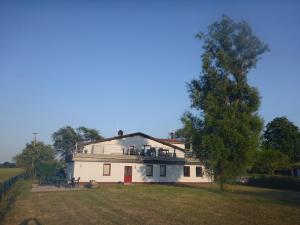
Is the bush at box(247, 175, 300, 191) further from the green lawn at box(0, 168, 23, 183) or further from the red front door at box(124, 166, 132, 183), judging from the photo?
the green lawn at box(0, 168, 23, 183)

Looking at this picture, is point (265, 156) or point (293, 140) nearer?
point (265, 156)

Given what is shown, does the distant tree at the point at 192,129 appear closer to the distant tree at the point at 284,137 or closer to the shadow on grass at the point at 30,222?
the shadow on grass at the point at 30,222

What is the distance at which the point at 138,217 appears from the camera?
15477 mm

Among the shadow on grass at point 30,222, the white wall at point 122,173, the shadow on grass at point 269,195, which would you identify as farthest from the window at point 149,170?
the shadow on grass at point 30,222

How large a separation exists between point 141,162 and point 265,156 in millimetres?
23449

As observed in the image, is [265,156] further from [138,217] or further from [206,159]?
[138,217]

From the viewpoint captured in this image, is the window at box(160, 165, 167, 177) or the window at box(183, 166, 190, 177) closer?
the window at box(160, 165, 167, 177)

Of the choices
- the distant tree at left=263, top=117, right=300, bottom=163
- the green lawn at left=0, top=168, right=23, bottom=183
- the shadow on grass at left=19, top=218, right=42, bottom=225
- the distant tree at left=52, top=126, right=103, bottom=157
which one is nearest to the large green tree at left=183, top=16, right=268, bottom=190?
the shadow on grass at left=19, top=218, right=42, bottom=225

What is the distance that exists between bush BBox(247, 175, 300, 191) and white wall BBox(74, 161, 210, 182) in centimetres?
787

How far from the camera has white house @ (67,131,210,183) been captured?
137ft

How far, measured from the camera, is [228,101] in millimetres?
35281

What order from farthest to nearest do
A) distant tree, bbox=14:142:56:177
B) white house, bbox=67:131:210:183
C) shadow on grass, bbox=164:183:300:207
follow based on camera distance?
distant tree, bbox=14:142:56:177
white house, bbox=67:131:210:183
shadow on grass, bbox=164:183:300:207

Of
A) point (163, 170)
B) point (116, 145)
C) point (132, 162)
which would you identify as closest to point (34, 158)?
point (116, 145)

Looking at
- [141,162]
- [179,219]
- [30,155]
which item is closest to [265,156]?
[141,162]
